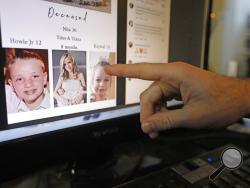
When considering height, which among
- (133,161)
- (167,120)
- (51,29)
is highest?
(51,29)

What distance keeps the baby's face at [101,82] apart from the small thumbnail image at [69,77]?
0.02 metres

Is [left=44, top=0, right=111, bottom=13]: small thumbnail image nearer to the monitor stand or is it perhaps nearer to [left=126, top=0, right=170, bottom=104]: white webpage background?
[left=126, top=0, right=170, bottom=104]: white webpage background

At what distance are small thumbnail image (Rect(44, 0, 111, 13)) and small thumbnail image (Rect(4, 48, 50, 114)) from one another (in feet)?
0.25

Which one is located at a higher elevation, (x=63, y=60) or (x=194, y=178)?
(x=63, y=60)

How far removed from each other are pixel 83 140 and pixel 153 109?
120mm

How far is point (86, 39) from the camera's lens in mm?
381

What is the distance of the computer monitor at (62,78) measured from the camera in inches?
12.4

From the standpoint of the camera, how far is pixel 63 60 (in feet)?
1.18

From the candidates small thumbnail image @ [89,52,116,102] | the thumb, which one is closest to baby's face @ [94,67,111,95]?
small thumbnail image @ [89,52,116,102]

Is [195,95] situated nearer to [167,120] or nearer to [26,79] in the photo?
[167,120]

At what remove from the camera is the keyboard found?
1.17ft

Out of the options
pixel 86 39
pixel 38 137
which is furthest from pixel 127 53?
pixel 38 137

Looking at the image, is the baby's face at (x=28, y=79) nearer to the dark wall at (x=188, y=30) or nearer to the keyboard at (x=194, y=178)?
the keyboard at (x=194, y=178)

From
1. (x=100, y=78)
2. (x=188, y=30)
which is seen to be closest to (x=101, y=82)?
(x=100, y=78)
